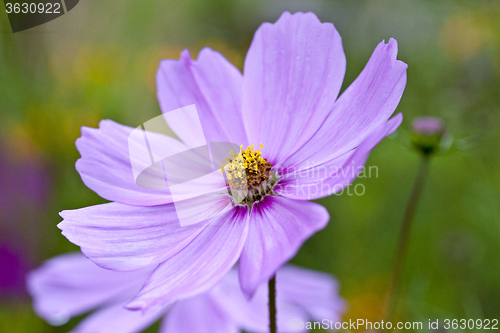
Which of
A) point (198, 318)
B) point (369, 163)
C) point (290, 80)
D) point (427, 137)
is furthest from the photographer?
point (369, 163)

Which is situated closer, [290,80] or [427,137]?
[290,80]

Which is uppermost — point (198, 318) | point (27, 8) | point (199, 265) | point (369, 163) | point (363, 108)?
point (27, 8)

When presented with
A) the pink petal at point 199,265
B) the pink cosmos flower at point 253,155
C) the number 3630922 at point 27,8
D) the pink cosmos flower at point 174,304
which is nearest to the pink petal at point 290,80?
the pink cosmos flower at point 253,155

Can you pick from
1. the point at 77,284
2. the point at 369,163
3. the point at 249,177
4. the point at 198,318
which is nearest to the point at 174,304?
the point at 198,318

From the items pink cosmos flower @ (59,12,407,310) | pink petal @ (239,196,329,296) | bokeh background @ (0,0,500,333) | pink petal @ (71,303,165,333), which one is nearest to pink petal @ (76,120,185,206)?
pink cosmos flower @ (59,12,407,310)

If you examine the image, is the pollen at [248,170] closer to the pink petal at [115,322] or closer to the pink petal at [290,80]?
the pink petal at [290,80]

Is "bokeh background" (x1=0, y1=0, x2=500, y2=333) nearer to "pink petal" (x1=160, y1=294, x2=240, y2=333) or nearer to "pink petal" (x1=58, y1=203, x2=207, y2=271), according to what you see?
"pink petal" (x1=160, y1=294, x2=240, y2=333)

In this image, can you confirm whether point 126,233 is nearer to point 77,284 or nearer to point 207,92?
point 207,92
